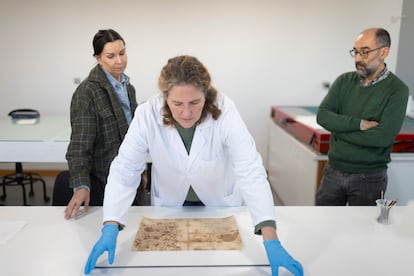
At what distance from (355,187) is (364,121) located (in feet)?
1.06

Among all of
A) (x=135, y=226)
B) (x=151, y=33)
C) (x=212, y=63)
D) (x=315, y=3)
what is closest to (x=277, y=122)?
(x=212, y=63)

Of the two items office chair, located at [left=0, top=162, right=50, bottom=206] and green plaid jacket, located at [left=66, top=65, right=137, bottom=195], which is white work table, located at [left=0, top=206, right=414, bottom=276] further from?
office chair, located at [left=0, top=162, right=50, bottom=206]

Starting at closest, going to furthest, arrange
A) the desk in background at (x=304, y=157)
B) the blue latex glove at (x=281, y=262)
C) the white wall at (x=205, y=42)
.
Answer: the blue latex glove at (x=281, y=262) → the desk in background at (x=304, y=157) → the white wall at (x=205, y=42)

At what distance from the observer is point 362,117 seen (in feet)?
5.99

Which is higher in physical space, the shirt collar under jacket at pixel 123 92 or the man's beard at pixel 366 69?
the man's beard at pixel 366 69

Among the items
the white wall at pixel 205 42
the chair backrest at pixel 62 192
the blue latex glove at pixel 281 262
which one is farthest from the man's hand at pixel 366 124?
the white wall at pixel 205 42

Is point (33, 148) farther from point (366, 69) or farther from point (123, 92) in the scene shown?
point (366, 69)

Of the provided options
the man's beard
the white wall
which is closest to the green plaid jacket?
the man's beard

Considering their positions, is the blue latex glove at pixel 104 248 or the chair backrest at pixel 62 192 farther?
the chair backrest at pixel 62 192

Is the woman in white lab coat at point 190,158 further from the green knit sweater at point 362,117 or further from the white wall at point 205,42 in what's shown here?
the white wall at point 205,42

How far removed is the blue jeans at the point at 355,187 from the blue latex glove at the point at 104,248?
1.21 meters

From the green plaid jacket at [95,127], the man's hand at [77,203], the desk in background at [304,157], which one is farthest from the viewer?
the desk in background at [304,157]

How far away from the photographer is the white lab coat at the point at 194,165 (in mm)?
1188

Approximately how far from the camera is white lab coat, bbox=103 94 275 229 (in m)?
1.19
